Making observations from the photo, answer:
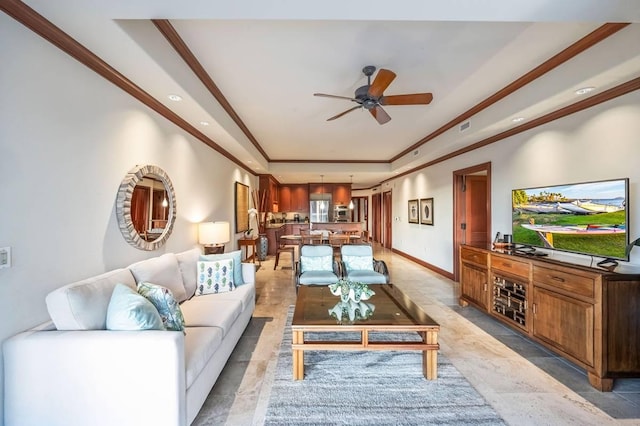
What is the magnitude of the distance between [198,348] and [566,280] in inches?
121

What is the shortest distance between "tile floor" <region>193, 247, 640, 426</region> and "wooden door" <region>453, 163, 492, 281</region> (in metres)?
1.92

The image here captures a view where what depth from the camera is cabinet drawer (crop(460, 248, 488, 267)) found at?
11.9ft

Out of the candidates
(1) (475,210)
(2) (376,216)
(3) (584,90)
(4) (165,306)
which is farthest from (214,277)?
(2) (376,216)

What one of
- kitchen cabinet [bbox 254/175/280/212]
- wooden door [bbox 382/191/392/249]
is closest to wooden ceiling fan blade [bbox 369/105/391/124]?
kitchen cabinet [bbox 254/175/280/212]

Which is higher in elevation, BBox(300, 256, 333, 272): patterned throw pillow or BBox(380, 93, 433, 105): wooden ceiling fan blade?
BBox(380, 93, 433, 105): wooden ceiling fan blade

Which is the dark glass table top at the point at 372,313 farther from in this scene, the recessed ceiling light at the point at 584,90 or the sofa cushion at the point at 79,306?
the recessed ceiling light at the point at 584,90

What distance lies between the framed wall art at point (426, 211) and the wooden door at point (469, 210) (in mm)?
998

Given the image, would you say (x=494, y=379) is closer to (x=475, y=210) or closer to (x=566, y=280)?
(x=566, y=280)

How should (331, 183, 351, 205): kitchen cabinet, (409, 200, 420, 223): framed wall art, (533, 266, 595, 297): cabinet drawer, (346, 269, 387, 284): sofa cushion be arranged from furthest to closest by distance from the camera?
1. (331, 183, 351, 205): kitchen cabinet
2. (409, 200, 420, 223): framed wall art
3. (346, 269, 387, 284): sofa cushion
4. (533, 266, 595, 297): cabinet drawer

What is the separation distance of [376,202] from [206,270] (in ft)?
32.1

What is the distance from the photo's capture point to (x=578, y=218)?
280cm

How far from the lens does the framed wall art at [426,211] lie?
6441 millimetres

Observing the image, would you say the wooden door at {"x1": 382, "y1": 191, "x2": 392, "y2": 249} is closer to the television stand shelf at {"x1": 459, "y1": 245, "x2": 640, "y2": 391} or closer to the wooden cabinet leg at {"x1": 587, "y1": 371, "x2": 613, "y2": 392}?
the television stand shelf at {"x1": 459, "y1": 245, "x2": 640, "y2": 391}

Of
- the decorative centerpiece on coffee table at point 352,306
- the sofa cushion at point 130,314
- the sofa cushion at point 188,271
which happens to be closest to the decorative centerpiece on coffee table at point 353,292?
the decorative centerpiece on coffee table at point 352,306
